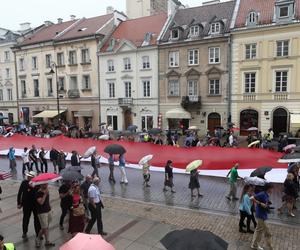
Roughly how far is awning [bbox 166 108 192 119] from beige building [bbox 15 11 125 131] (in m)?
11.2

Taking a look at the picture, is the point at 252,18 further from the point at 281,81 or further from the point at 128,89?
the point at 128,89

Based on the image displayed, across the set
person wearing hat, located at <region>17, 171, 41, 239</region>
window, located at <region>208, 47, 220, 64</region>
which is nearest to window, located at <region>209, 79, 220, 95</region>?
window, located at <region>208, 47, 220, 64</region>

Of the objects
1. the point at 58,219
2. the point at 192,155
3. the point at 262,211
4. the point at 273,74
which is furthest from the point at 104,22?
the point at 262,211

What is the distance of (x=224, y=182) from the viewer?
13.7 m

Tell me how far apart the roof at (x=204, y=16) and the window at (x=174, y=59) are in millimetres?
1929

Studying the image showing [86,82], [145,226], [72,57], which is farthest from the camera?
[72,57]

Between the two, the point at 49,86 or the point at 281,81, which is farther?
the point at 49,86

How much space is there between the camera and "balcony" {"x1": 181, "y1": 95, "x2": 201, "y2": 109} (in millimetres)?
31375

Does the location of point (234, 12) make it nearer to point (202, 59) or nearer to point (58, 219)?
point (202, 59)

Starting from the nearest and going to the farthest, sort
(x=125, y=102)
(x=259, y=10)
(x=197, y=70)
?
(x=259, y=10), (x=197, y=70), (x=125, y=102)

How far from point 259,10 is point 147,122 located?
17.3 metres

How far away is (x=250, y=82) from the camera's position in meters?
29.0

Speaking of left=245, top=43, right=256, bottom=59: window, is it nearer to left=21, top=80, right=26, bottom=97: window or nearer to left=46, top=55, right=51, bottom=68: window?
left=46, top=55, right=51, bottom=68: window

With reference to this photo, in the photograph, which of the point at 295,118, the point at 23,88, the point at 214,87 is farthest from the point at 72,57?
the point at 295,118
